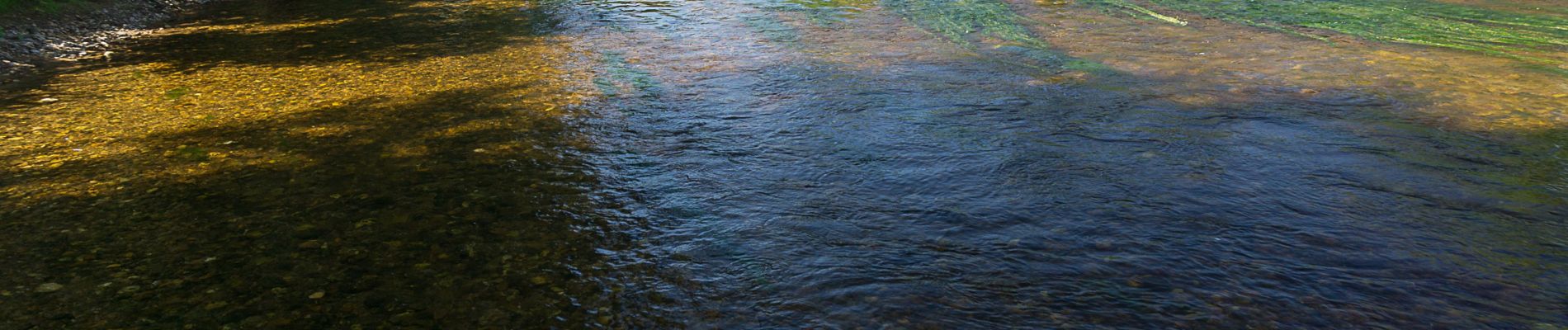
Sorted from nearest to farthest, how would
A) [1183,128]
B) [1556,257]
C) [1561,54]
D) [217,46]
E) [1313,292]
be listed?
[1313,292] → [1556,257] → [1183,128] → [1561,54] → [217,46]

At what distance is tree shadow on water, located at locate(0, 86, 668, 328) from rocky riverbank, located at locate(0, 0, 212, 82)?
387 centimetres

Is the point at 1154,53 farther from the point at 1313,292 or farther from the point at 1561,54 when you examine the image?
the point at 1313,292

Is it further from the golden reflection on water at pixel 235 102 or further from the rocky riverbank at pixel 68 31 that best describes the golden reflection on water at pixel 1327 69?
the rocky riverbank at pixel 68 31

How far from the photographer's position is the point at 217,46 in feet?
34.5

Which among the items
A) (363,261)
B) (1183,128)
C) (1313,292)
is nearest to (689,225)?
(363,261)

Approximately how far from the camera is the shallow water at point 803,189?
13.9 feet

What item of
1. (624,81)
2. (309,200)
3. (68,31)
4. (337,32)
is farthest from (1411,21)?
(68,31)

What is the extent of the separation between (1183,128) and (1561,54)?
15.6 ft

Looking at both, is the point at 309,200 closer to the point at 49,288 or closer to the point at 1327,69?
the point at 49,288

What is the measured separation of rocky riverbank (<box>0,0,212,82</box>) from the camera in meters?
9.41

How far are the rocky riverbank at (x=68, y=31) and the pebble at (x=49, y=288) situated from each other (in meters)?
5.56

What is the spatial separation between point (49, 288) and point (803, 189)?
3567 millimetres

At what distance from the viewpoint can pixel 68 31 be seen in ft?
34.7

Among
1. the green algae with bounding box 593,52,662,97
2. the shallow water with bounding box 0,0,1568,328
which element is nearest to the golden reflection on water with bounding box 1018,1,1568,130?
the shallow water with bounding box 0,0,1568,328
